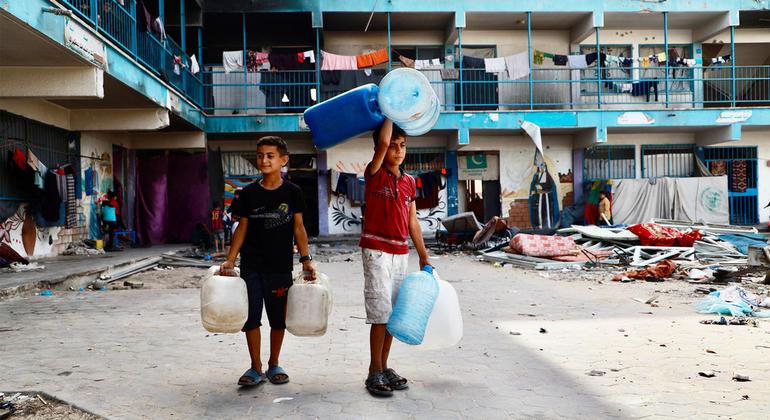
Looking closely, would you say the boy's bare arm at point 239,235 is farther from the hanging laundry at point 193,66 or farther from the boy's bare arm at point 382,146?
the hanging laundry at point 193,66

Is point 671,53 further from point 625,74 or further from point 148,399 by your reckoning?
point 148,399

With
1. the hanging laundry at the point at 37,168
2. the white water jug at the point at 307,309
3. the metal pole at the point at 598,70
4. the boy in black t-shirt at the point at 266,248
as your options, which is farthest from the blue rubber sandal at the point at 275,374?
the metal pole at the point at 598,70

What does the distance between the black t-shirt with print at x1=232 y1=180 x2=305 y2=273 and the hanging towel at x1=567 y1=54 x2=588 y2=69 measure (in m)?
16.9

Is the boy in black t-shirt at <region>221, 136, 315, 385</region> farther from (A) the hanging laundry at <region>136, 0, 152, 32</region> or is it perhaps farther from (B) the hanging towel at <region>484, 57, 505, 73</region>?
(B) the hanging towel at <region>484, 57, 505, 73</region>

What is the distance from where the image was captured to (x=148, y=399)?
3416 mm

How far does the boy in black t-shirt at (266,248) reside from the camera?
3670mm

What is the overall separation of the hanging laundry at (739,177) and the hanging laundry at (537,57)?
290 inches

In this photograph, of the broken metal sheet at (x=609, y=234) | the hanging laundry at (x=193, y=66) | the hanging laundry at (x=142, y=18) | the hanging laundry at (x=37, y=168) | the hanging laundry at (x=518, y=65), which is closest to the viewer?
the hanging laundry at (x=37, y=168)

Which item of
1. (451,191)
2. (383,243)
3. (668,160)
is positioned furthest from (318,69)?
(383,243)

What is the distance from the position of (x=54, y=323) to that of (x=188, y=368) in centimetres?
266

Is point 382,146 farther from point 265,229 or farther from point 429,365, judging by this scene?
point 429,365

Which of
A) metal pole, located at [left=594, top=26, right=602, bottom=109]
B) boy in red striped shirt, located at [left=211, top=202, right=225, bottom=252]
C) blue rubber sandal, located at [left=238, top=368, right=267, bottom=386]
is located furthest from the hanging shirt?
metal pole, located at [left=594, top=26, right=602, bottom=109]

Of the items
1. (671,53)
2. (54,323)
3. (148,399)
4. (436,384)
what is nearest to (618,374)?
(436,384)

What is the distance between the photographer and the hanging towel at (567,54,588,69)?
61.6ft
